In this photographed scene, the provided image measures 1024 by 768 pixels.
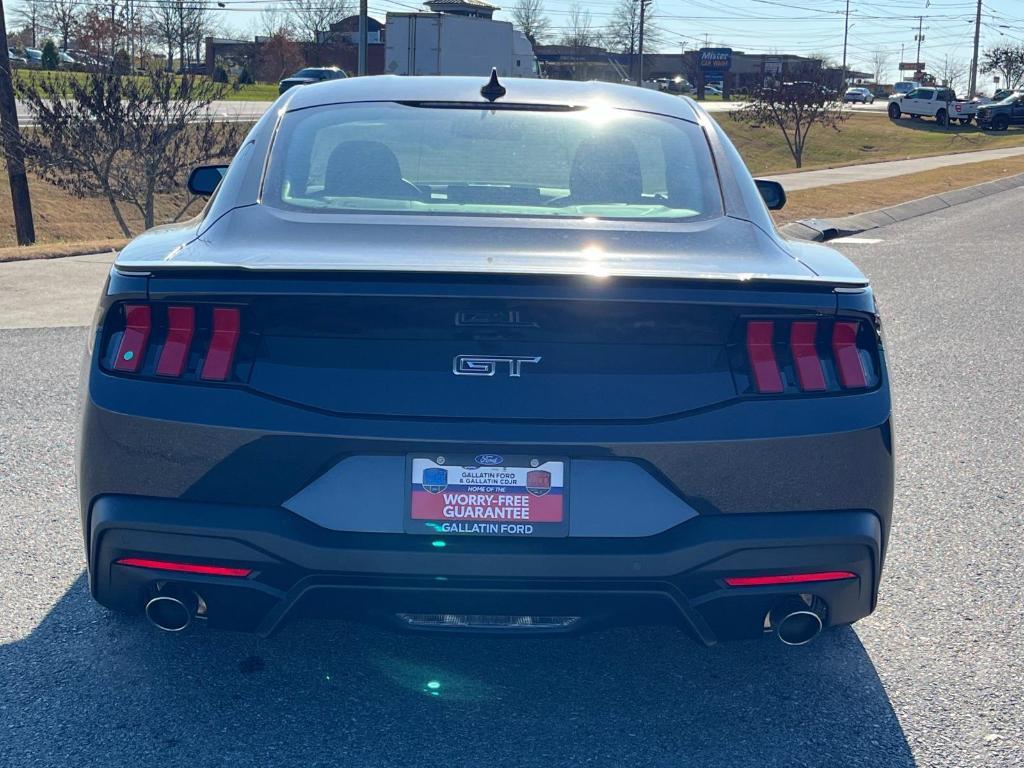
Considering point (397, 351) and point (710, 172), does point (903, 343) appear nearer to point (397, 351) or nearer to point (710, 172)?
point (710, 172)

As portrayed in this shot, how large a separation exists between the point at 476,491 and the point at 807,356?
83cm

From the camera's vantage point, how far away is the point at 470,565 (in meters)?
2.74

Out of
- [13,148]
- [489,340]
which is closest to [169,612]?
[489,340]

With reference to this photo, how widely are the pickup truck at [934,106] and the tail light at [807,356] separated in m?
72.9

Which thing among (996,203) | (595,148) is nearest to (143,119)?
(996,203)

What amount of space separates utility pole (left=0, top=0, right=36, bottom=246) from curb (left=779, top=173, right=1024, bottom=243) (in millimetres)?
14181

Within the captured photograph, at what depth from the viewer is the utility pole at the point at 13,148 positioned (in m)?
22.0

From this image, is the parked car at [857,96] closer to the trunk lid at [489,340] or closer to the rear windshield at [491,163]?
the rear windshield at [491,163]

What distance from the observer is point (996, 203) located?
74.9ft

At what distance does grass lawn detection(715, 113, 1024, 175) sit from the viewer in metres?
56.3

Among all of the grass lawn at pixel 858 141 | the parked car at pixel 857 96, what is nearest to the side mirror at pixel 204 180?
the grass lawn at pixel 858 141

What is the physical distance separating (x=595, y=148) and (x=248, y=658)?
186 cm

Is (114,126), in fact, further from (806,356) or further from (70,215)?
(806,356)

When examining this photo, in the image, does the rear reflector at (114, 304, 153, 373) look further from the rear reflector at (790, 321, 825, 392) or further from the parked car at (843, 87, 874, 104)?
the parked car at (843, 87, 874, 104)
